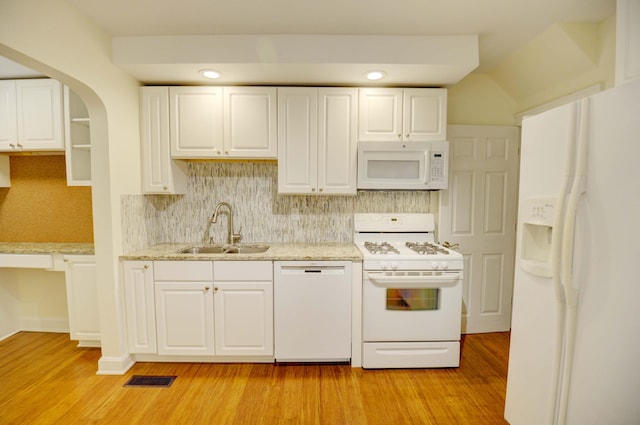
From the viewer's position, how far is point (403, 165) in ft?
8.29

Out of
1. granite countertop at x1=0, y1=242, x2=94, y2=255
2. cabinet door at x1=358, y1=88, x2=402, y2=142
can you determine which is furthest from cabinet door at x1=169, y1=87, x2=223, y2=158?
cabinet door at x1=358, y1=88, x2=402, y2=142

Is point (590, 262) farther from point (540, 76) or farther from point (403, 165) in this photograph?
point (540, 76)

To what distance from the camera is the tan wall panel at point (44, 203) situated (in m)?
2.88

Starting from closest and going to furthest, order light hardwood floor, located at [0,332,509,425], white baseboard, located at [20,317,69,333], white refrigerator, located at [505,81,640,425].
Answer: white refrigerator, located at [505,81,640,425]
light hardwood floor, located at [0,332,509,425]
white baseboard, located at [20,317,69,333]

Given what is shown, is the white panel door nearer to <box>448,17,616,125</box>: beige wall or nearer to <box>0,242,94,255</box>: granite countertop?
<box>448,17,616,125</box>: beige wall

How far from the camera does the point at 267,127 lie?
254cm

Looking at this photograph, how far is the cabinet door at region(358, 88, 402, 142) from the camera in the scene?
8.34ft

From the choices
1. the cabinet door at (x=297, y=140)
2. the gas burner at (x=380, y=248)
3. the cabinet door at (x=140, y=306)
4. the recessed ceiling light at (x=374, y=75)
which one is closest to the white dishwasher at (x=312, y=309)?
the gas burner at (x=380, y=248)

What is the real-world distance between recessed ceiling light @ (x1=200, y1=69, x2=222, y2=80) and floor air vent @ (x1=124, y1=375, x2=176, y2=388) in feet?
7.75

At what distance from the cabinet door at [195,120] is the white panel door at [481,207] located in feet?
6.97

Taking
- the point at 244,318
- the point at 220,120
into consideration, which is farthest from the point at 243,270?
the point at 220,120

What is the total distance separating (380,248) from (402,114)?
3.83 ft

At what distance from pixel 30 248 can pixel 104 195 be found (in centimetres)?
109

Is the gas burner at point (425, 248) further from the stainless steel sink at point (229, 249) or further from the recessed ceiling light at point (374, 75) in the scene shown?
the recessed ceiling light at point (374, 75)
